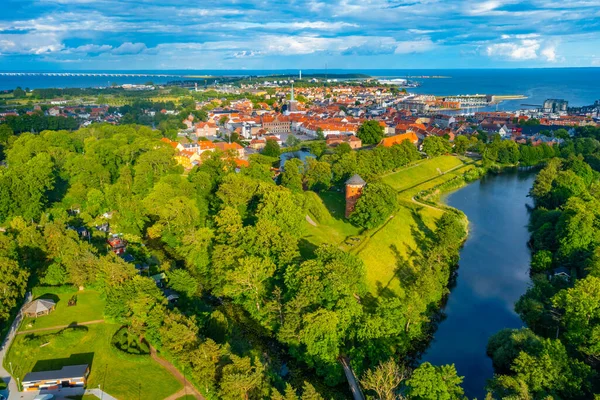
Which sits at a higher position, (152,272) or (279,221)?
(279,221)

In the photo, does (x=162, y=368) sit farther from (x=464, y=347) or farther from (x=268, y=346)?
(x=464, y=347)

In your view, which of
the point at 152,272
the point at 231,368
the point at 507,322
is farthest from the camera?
the point at 152,272

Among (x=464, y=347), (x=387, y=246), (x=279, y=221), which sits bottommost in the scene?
(x=464, y=347)

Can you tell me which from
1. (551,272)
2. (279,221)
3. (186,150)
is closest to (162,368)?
(279,221)

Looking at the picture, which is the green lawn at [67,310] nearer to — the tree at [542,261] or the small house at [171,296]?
the small house at [171,296]

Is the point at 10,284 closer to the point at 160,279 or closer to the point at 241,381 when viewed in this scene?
the point at 160,279

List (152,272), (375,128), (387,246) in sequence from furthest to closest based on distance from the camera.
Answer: (375,128) → (387,246) → (152,272)

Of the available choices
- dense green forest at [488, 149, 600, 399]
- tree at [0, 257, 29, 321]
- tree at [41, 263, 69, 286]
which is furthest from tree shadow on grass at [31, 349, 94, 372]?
dense green forest at [488, 149, 600, 399]
